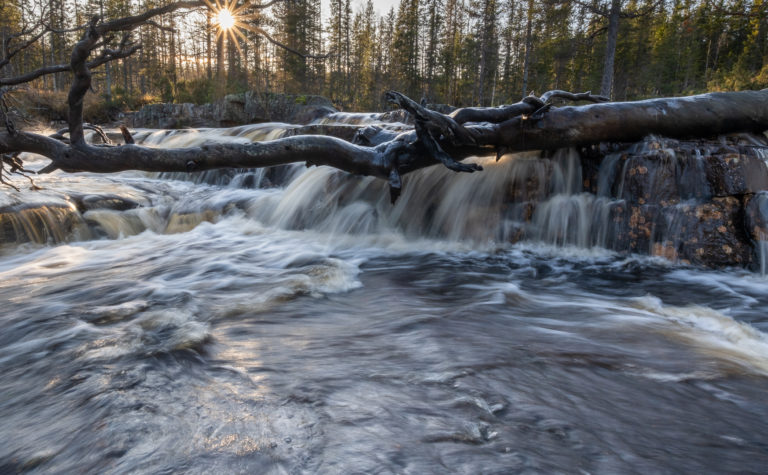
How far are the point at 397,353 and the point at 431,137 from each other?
2.43 meters

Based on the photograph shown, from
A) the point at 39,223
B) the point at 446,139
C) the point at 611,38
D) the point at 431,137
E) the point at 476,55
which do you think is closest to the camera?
the point at 431,137

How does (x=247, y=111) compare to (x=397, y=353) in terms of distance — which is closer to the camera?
(x=397, y=353)

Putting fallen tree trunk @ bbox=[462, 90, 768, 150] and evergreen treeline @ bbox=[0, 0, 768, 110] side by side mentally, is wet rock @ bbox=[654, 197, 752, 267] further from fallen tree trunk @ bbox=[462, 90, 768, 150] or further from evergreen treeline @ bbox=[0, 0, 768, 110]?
evergreen treeline @ bbox=[0, 0, 768, 110]

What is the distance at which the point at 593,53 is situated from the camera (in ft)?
123

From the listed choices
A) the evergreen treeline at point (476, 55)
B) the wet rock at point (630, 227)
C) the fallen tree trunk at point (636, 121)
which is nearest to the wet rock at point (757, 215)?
the wet rock at point (630, 227)

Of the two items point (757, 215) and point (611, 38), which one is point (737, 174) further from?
point (611, 38)

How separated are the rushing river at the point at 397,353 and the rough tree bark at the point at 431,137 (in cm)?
70

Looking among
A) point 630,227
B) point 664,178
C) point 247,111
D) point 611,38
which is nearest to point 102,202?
point 630,227

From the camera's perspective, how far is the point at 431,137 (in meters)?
4.30

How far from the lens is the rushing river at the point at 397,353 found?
1.73 metres

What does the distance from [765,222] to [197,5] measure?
5.45m

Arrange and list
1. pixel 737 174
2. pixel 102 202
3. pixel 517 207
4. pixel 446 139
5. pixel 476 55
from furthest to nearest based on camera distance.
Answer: pixel 476 55 < pixel 102 202 < pixel 517 207 < pixel 446 139 < pixel 737 174

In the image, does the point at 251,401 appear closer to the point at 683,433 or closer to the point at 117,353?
the point at 117,353

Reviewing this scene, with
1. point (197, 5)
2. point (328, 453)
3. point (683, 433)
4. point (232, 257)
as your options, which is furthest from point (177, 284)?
point (683, 433)
